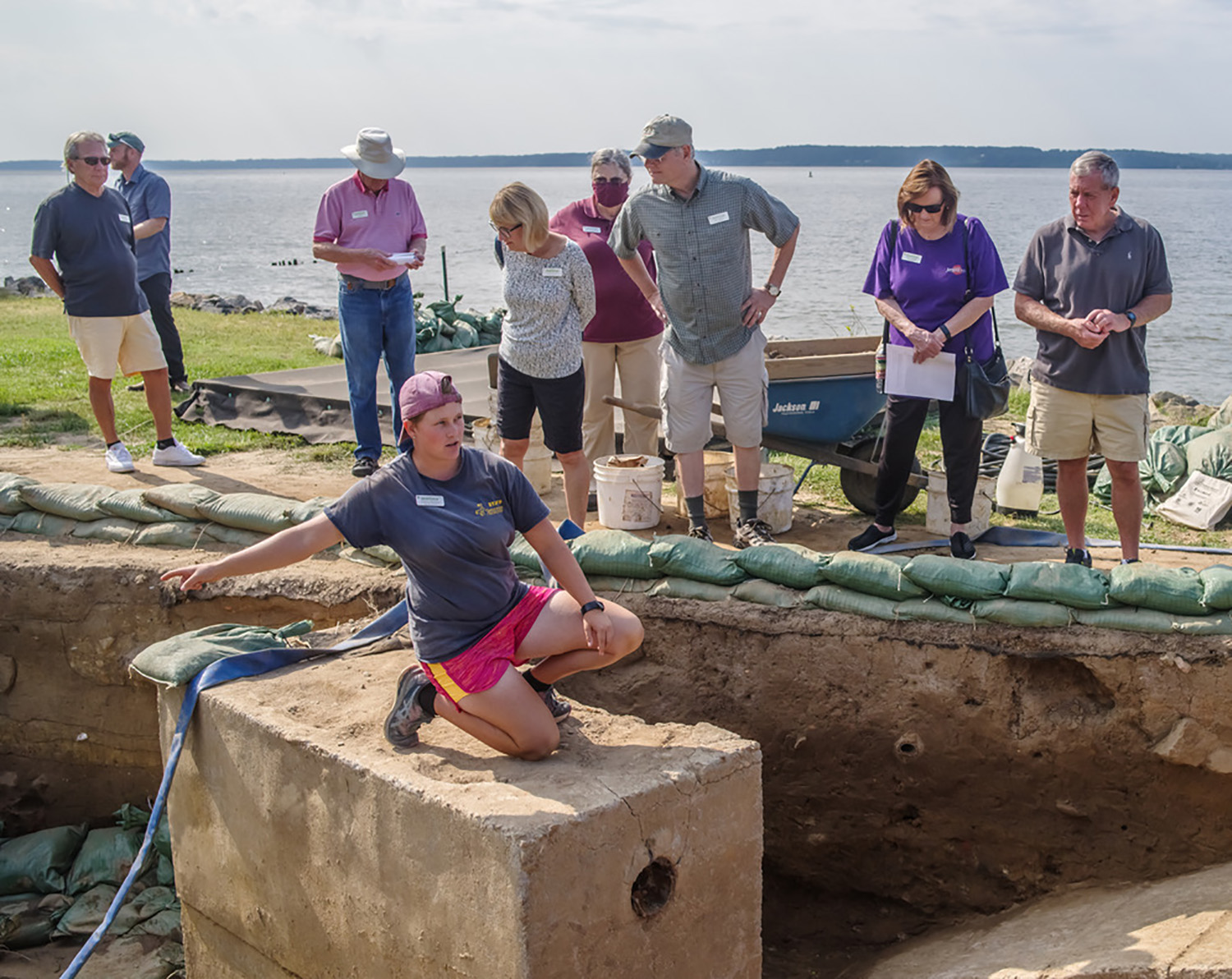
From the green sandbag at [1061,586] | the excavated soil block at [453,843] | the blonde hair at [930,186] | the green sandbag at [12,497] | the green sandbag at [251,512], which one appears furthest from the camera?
the green sandbag at [12,497]

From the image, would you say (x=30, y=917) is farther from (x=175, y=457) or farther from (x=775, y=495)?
(x=775, y=495)

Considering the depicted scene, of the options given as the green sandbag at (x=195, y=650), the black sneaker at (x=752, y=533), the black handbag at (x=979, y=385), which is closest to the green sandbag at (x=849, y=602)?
the black sneaker at (x=752, y=533)

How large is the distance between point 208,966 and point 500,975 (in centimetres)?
168

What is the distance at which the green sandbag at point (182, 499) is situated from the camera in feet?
19.2

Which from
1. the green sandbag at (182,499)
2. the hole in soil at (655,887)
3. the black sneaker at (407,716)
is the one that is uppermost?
the green sandbag at (182,499)

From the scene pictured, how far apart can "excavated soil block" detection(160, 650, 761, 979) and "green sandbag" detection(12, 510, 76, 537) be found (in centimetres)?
202

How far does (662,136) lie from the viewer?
5.28 m

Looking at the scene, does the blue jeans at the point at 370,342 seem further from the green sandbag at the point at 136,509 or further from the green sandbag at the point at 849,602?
the green sandbag at the point at 849,602

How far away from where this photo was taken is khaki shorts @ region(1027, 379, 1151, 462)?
524 cm

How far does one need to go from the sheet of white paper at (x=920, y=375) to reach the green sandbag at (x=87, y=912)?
13.7ft

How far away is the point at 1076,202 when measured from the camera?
16.6 feet

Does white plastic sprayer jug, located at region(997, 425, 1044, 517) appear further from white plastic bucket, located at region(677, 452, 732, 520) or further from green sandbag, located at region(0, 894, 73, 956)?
green sandbag, located at region(0, 894, 73, 956)

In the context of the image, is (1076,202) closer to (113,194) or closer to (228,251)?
(113,194)

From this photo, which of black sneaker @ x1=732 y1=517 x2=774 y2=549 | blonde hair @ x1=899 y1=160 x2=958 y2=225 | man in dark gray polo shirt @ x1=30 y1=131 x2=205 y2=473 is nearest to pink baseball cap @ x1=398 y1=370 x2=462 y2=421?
black sneaker @ x1=732 y1=517 x2=774 y2=549
